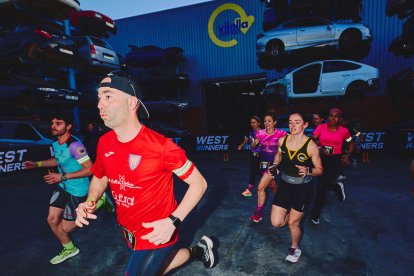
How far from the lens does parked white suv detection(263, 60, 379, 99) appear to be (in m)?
10.5

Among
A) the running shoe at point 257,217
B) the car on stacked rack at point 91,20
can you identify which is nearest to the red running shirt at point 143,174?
the running shoe at point 257,217

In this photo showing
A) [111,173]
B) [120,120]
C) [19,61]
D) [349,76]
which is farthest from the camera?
[349,76]

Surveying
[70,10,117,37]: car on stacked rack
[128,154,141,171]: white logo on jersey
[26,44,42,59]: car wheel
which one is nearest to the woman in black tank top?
[128,154,141,171]: white logo on jersey

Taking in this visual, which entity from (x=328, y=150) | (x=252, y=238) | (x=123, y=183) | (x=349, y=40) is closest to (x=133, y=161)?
(x=123, y=183)

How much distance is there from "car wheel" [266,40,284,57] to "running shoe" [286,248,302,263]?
1051 cm

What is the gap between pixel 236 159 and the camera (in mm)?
11328

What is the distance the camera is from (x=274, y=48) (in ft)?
39.4

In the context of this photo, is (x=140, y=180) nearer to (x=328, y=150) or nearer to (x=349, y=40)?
(x=328, y=150)

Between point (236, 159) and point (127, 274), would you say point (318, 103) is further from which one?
point (127, 274)

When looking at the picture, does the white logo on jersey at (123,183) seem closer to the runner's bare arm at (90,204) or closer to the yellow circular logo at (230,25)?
the runner's bare arm at (90,204)

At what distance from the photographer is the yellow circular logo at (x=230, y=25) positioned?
15883 millimetres

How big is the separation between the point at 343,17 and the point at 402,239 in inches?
525

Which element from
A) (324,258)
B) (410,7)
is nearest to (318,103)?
(410,7)

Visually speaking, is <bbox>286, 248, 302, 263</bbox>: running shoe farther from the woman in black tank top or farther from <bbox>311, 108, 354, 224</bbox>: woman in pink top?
<bbox>311, 108, 354, 224</bbox>: woman in pink top
